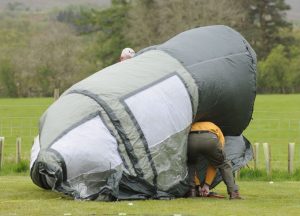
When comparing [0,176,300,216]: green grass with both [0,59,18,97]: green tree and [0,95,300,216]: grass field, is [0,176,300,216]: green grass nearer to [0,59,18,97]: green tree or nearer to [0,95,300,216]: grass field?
[0,95,300,216]: grass field

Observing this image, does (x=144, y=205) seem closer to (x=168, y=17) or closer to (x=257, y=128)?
(x=257, y=128)

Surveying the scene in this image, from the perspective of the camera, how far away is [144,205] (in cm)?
1289

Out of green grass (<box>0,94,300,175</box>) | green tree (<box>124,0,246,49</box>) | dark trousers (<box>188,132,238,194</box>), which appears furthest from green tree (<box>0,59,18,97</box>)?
dark trousers (<box>188,132,238,194</box>)

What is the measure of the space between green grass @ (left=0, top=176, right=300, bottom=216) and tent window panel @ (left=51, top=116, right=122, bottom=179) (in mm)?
565

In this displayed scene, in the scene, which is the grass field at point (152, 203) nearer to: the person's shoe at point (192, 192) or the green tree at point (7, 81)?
the person's shoe at point (192, 192)

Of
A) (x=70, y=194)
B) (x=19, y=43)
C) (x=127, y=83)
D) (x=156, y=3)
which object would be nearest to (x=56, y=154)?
(x=70, y=194)

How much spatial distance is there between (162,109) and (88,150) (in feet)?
5.02

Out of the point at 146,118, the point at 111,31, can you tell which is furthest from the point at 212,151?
the point at 111,31

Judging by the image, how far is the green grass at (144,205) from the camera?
39.4ft

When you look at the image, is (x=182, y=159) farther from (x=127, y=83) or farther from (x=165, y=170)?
(x=127, y=83)

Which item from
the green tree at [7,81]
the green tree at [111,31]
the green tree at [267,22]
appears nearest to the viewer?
the green tree at [7,81]

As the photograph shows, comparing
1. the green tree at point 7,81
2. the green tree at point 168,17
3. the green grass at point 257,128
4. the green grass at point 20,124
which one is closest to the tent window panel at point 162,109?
the green grass at point 257,128

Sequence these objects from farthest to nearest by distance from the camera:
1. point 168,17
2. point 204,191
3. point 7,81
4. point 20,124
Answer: point 168,17
point 7,81
point 20,124
point 204,191

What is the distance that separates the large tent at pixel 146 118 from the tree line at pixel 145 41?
217ft
